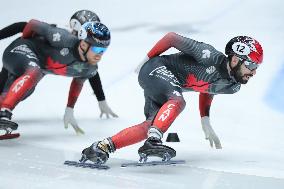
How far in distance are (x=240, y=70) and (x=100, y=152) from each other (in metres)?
1.31

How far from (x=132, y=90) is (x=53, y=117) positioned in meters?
1.68

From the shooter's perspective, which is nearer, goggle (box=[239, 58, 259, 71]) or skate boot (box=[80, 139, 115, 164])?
skate boot (box=[80, 139, 115, 164])

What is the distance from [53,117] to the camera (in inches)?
290

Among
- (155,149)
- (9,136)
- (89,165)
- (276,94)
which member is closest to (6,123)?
(9,136)

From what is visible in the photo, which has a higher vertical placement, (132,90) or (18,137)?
(132,90)

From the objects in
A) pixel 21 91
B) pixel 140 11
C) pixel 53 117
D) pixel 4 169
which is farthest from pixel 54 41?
pixel 140 11

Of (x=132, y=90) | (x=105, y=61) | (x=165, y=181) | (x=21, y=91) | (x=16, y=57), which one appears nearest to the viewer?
(x=165, y=181)

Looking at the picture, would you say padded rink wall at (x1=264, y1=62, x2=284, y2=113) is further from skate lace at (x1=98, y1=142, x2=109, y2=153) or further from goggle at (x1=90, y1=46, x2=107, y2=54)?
skate lace at (x1=98, y1=142, x2=109, y2=153)

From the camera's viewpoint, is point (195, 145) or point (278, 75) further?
point (278, 75)

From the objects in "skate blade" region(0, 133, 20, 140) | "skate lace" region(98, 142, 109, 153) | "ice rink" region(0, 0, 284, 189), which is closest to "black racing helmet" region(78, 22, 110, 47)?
"ice rink" region(0, 0, 284, 189)

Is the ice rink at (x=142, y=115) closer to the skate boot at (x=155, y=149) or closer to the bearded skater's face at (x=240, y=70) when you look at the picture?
the skate boot at (x=155, y=149)

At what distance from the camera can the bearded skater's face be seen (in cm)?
478

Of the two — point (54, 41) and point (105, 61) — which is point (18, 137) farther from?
point (105, 61)

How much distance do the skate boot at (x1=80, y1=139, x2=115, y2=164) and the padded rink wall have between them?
357 cm
